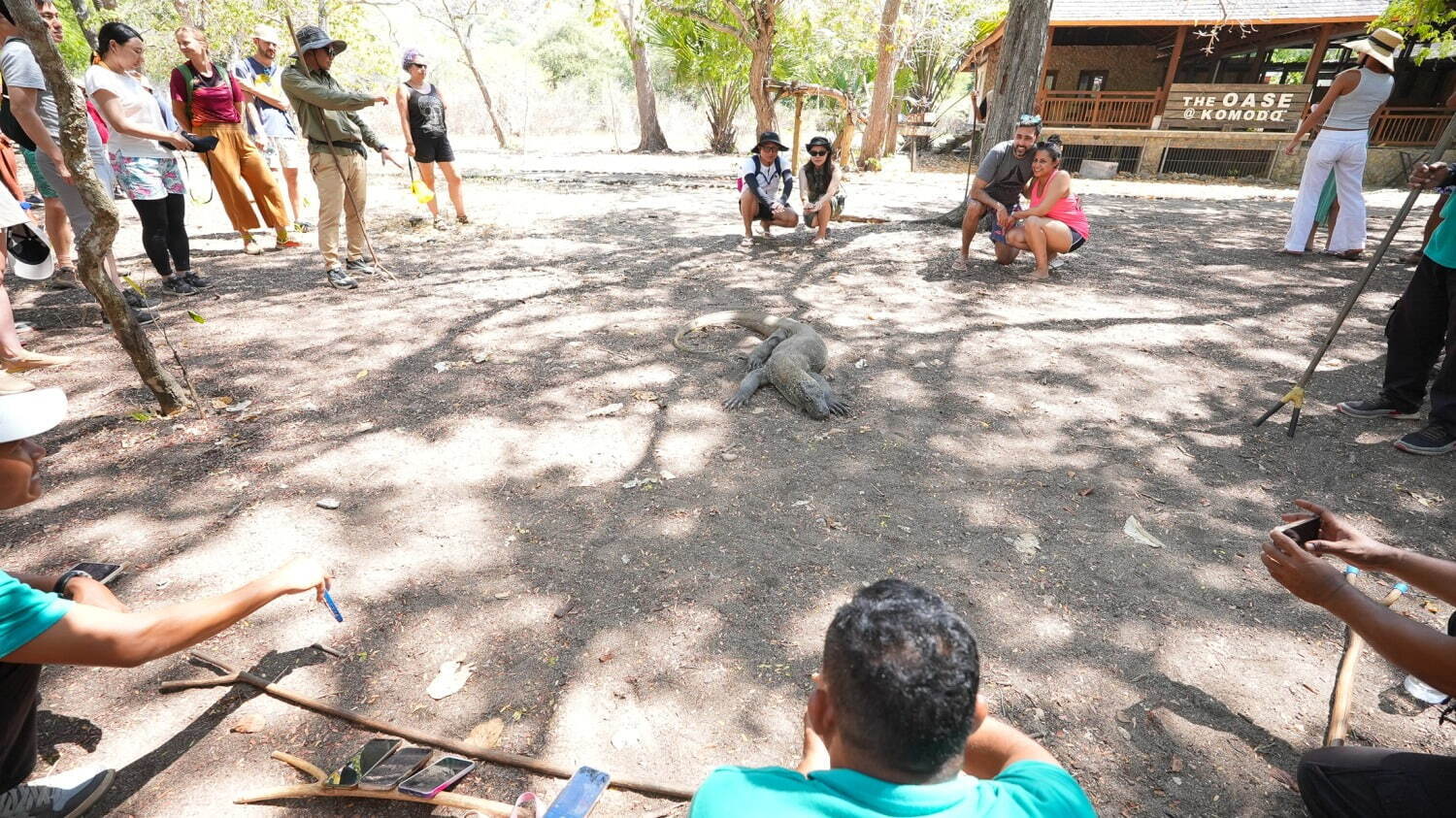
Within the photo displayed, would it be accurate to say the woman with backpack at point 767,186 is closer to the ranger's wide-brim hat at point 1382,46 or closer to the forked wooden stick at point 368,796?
the ranger's wide-brim hat at point 1382,46

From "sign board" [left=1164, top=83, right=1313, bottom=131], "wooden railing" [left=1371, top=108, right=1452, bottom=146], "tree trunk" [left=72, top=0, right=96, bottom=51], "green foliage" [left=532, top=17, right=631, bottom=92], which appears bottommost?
"wooden railing" [left=1371, top=108, right=1452, bottom=146]

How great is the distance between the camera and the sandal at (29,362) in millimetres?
3959

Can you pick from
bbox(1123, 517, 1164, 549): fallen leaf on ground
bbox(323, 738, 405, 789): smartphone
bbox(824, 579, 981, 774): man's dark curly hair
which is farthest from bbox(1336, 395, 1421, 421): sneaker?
bbox(323, 738, 405, 789): smartphone

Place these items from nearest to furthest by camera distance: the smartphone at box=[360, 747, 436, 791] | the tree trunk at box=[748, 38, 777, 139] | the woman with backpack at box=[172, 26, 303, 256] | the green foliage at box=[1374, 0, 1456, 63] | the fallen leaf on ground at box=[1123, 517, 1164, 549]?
the smartphone at box=[360, 747, 436, 791], the fallen leaf on ground at box=[1123, 517, 1164, 549], the woman with backpack at box=[172, 26, 303, 256], the green foliage at box=[1374, 0, 1456, 63], the tree trunk at box=[748, 38, 777, 139]

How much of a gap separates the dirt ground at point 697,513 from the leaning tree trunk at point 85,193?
494mm

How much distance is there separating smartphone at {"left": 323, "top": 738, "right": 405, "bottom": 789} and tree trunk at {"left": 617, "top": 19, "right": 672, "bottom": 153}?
23.0 m

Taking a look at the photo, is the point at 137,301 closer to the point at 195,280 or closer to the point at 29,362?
the point at 195,280

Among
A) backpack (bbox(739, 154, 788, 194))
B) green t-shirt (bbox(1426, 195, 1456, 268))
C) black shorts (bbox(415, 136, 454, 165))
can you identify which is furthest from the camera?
backpack (bbox(739, 154, 788, 194))

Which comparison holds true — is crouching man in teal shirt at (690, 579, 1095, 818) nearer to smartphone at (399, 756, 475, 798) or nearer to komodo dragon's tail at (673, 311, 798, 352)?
smartphone at (399, 756, 475, 798)

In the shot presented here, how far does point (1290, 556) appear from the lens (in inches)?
66.1

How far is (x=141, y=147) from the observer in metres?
5.18

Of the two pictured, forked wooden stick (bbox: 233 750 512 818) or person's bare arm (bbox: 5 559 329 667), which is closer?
person's bare arm (bbox: 5 559 329 667)

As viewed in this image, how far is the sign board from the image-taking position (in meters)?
16.5

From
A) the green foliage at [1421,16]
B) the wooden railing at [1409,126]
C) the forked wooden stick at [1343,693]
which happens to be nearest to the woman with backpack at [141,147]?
the forked wooden stick at [1343,693]
